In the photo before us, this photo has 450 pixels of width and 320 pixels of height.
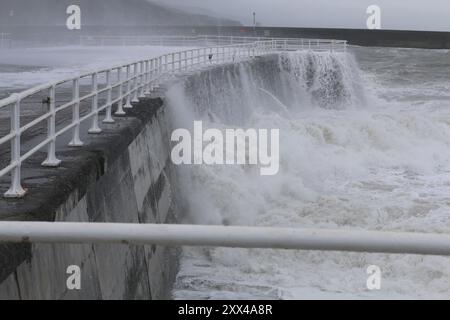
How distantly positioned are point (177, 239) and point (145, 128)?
25.2 ft

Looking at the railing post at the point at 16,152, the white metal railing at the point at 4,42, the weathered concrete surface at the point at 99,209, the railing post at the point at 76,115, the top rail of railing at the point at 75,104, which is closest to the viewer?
the weathered concrete surface at the point at 99,209

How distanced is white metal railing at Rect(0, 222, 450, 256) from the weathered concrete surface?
1417 mm

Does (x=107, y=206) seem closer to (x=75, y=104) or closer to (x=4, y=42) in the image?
(x=75, y=104)

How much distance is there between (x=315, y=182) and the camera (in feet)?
55.6

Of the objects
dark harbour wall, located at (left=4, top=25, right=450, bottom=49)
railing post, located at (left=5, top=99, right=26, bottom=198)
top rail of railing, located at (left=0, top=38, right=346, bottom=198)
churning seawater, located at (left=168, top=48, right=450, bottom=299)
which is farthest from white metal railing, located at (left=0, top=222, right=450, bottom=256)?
dark harbour wall, located at (left=4, top=25, right=450, bottom=49)

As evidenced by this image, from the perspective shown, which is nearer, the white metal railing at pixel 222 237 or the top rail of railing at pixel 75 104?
the white metal railing at pixel 222 237

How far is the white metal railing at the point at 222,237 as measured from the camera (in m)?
2.35

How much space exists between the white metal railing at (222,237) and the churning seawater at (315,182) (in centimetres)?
621

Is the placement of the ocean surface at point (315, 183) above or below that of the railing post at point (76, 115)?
below

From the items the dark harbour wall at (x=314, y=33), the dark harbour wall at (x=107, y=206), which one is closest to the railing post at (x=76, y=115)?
the dark harbour wall at (x=107, y=206)

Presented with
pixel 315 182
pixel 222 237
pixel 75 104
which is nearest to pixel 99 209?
pixel 75 104

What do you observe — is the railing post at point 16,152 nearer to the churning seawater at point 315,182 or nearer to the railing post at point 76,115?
the railing post at point 76,115

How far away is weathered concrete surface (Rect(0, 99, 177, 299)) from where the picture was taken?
14.0 feet

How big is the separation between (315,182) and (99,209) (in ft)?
37.0
